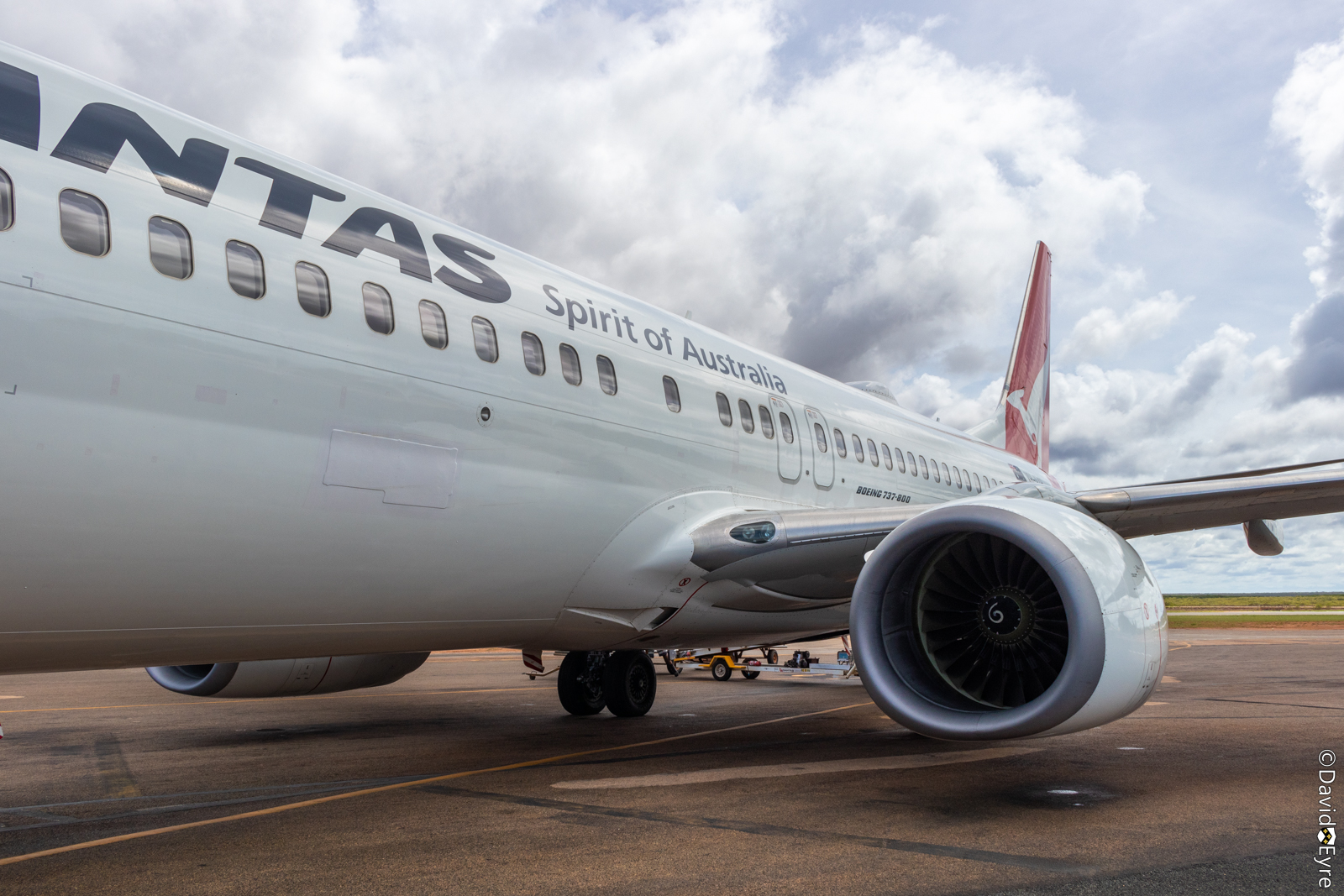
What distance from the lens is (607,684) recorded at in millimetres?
11258

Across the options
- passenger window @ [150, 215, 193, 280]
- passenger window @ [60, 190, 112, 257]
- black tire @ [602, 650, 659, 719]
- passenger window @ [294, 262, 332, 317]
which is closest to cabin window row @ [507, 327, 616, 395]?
passenger window @ [294, 262, 332, 317]

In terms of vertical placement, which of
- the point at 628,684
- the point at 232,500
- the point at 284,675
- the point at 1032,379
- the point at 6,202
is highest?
the point at 1032,379

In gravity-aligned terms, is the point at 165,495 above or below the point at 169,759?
above

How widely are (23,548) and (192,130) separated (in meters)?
2.21

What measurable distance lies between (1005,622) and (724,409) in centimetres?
296

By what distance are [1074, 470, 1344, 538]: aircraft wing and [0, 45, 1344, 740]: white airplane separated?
33 millimetres

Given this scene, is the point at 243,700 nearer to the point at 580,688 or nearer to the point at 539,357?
the point at 580,688

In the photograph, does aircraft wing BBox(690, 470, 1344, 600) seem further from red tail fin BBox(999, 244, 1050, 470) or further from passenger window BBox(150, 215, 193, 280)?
red tail fin BBox(999, 244, 1050, 470)

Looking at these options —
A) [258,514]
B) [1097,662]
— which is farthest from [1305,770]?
[258,514]

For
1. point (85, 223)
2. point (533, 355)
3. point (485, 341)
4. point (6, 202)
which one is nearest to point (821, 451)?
point (533, 355)

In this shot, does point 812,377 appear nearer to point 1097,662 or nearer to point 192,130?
point 1097,662

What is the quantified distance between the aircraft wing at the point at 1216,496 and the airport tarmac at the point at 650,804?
1.82m

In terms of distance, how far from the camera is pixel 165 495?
4.02 metres

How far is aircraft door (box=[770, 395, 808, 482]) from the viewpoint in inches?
337
